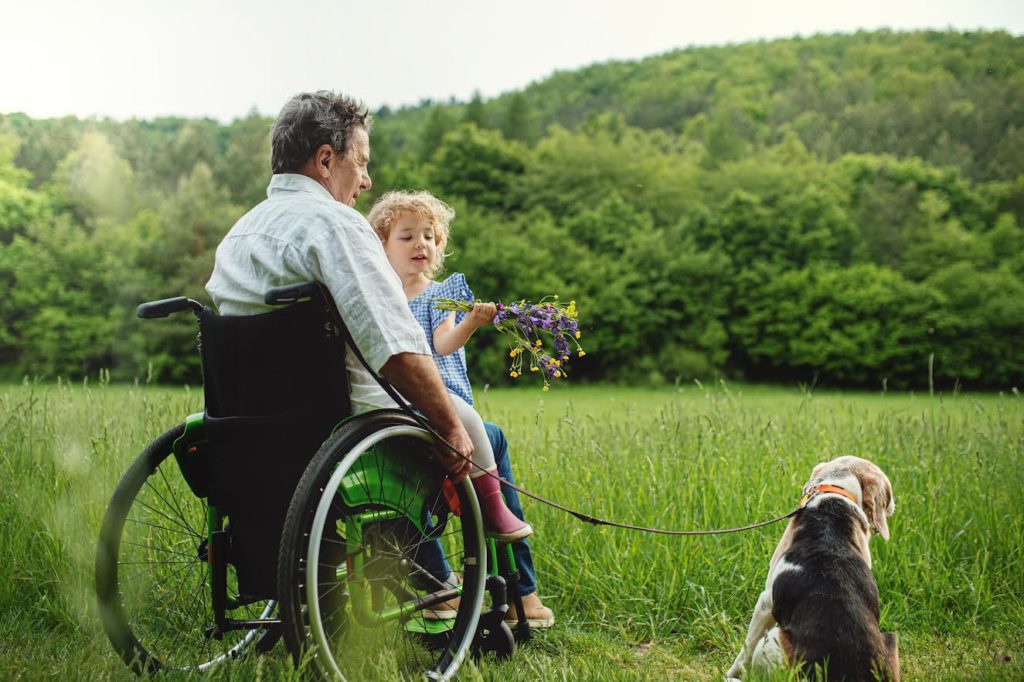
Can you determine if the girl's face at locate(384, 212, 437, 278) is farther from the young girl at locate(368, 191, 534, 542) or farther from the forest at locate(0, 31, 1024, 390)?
the forest at locate(0, 31, 1024, 390)

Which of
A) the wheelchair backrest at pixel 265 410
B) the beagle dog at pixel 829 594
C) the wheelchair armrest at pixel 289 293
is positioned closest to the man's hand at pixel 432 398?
the wheelchair backrest at pixel 265 410

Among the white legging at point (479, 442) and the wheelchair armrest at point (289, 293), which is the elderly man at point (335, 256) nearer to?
the wheelchair armrest at point (289, 293)

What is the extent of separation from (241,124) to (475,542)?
30.7 meters

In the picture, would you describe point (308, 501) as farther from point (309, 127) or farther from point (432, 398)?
point (309, 127)

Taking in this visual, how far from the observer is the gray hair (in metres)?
2.54

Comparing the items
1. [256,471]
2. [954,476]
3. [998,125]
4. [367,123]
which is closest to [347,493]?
[256,471]

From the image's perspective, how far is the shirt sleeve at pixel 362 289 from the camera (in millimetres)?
2258

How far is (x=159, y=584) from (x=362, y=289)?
1.80m

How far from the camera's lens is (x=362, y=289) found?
2254 mm

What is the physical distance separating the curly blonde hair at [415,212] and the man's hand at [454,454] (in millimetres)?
1275

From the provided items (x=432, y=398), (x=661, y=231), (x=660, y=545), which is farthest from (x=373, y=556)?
(x=661, y=231)

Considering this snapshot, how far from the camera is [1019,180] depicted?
27.6 metres

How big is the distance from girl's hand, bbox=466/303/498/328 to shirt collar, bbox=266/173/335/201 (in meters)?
0.65

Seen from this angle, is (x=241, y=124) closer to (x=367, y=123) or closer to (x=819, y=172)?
(x=819, y=172)
